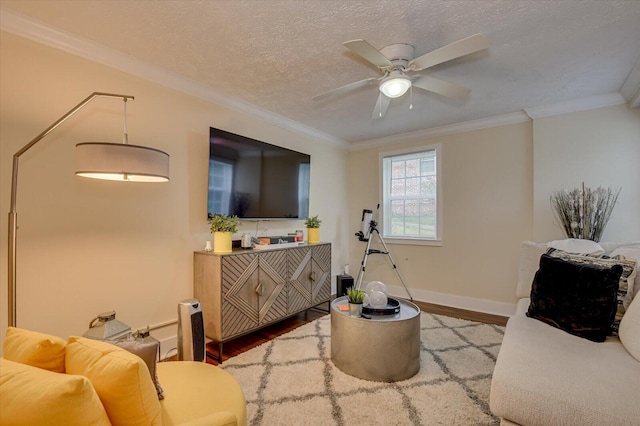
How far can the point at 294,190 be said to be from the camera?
3766 millimetres

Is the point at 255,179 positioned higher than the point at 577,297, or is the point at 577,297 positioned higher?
the point at 255,179

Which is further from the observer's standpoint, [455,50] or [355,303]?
[355,303]

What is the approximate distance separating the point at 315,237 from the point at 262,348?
Answer: 4.77ft

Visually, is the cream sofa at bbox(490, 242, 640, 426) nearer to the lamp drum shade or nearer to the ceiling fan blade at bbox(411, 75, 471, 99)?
the ceiling fan blade at bbox(411, 75, 471, 99)

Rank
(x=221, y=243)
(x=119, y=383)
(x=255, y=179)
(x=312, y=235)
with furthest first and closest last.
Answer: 1. (x=312, y=235)
2. (x=255, y=179)
3. (x=221, y=243)
4. (x=119, y=383)

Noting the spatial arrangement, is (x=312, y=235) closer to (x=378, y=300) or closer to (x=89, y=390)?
(x=378, y=300)

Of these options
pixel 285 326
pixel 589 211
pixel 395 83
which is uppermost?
pixel 395 83

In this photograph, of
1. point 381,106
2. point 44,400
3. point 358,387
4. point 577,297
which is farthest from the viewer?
point 381,106

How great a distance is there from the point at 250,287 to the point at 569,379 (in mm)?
2227

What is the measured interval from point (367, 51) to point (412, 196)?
9.66ft

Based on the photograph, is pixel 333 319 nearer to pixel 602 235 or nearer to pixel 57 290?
pixel 57 290

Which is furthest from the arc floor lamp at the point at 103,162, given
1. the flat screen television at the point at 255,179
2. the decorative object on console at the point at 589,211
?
the decorative object on console at the point at 589,211

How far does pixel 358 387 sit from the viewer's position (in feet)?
6.69

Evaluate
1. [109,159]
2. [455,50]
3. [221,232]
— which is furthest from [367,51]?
[221,232]
